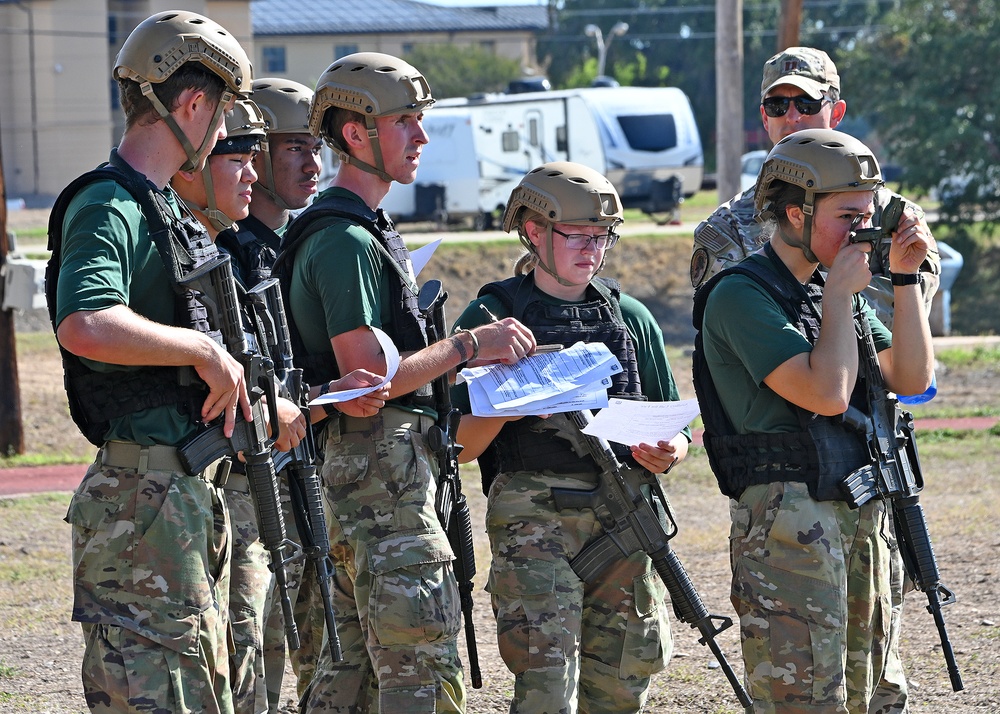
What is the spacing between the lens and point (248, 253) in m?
4.83

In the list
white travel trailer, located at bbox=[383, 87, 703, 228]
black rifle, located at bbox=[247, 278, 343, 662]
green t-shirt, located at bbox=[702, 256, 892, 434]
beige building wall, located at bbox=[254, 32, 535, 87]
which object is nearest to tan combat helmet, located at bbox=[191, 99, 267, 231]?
black rifle, located at bbox=[247, 278, 343, 662]

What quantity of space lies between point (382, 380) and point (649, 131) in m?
26.2

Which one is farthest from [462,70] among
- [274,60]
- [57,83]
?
[57,83]

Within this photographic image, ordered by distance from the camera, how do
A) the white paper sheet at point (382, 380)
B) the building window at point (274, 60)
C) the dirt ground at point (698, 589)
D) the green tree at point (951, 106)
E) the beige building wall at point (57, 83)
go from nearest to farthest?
the white paper sheet at point (382, 380)
the dirt ground at point (698, 589)
the green tree at point (951, 106)
the beige building wall at point (57, 83)
the building window at point (274, 60)

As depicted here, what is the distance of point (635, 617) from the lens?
13.9 feet

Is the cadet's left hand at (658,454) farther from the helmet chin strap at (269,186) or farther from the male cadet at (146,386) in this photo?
the helmet chin strap at (269,186)

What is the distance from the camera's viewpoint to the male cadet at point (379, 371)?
12.8ft

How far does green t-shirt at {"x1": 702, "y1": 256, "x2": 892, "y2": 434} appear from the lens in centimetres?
380

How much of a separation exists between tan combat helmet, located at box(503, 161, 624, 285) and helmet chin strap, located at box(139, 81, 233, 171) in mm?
1183

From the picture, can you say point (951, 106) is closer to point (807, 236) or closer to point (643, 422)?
point (807, 236)

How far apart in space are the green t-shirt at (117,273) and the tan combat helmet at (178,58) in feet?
0.86

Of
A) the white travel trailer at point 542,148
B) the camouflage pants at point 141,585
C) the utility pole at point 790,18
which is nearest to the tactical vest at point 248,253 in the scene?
the camouflage pants at point 141,585

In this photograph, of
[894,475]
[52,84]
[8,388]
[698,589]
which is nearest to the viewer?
[894,475]

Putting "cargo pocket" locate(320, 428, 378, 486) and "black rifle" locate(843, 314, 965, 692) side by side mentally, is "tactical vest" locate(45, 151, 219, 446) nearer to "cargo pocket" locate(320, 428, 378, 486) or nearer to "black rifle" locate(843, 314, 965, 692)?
"cargo pocket" locate(320, 428, 378, 486)
